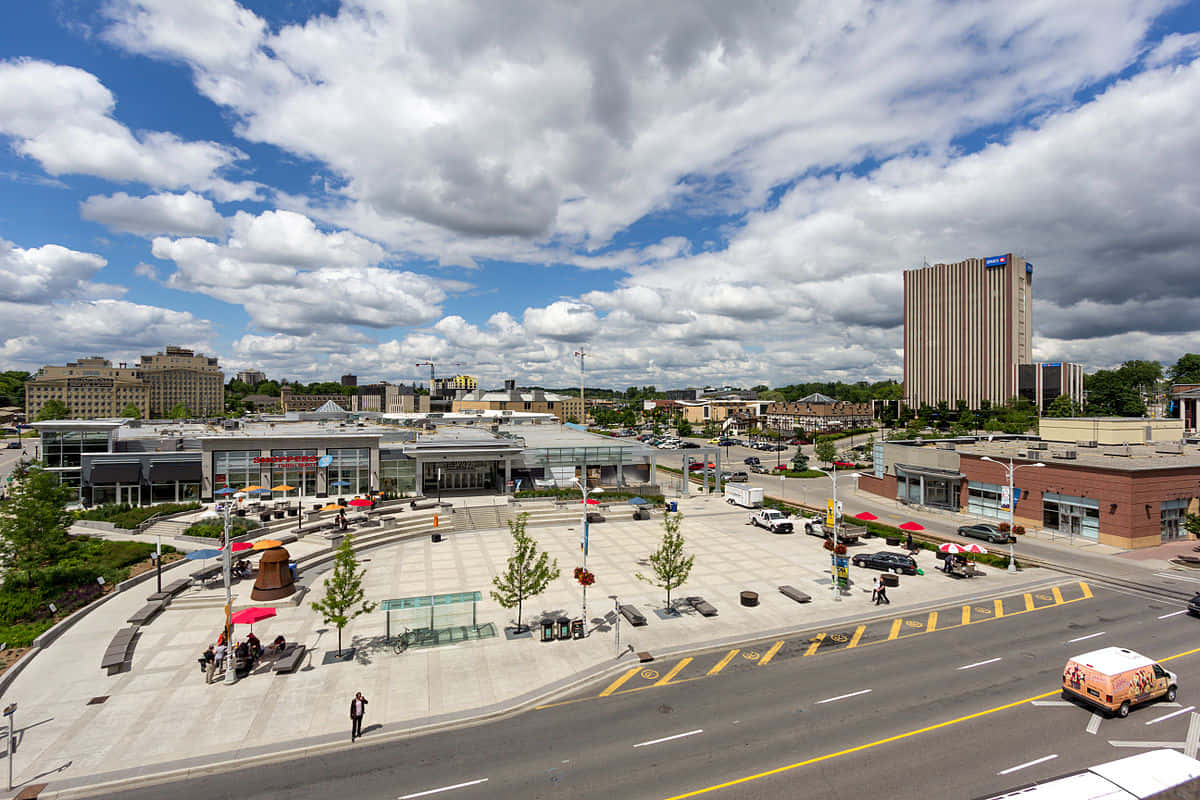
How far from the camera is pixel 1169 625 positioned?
26.6 meters

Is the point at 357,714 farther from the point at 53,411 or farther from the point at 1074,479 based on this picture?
the point at 53,411

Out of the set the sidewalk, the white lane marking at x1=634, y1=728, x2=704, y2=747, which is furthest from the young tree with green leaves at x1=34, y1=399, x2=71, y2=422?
the white lane marking at x1=634, y1=728, x2=704, y2=747

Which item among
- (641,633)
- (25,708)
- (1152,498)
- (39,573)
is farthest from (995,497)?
(39,573)

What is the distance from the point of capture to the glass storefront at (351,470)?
194ft

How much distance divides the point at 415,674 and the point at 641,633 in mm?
10440

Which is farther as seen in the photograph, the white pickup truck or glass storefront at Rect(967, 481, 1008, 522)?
glass storefront at Rect(967, 481, 1008, 522)

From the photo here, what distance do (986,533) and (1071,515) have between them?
23.1 ft

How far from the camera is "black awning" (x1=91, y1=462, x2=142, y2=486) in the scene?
2116 inches

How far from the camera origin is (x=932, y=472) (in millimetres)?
55906

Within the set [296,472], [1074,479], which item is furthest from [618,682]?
[296,472]

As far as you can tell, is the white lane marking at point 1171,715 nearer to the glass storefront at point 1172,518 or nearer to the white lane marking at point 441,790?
the white lane marking at point 441,790

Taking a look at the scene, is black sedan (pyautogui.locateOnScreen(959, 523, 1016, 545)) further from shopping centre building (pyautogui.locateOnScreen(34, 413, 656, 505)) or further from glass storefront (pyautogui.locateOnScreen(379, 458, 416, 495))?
glass storefront (pyautogui.locateOnScreen(379, 458, 416, 495))

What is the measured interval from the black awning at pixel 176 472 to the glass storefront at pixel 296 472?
710 cm

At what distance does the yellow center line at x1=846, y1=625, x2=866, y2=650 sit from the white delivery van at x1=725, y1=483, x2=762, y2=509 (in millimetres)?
31308
